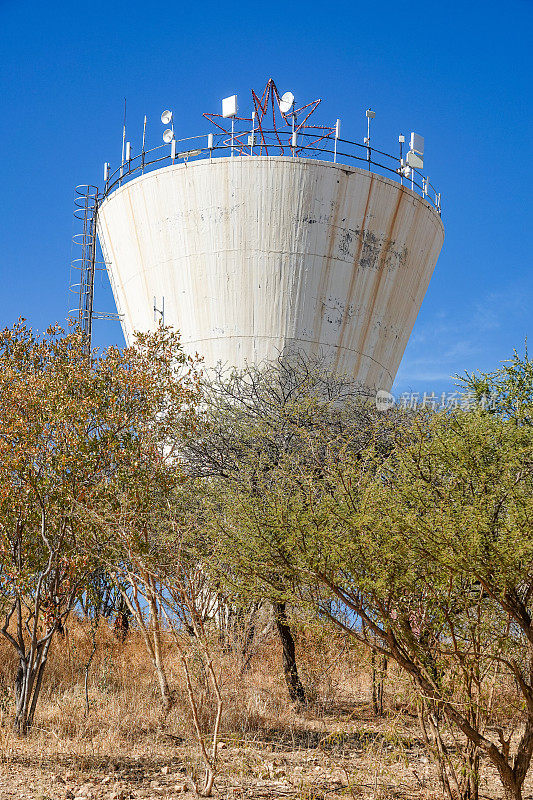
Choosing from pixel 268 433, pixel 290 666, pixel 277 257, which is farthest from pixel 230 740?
pixel 277 257

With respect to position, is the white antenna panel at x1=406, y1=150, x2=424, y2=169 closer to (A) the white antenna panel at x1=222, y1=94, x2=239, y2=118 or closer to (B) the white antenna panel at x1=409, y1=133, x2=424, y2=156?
(B) the white antenna panel at x1=409, y1=133, x2=424, y2=156

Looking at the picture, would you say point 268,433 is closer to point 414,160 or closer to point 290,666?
point 290,666

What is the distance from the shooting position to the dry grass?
8.96m

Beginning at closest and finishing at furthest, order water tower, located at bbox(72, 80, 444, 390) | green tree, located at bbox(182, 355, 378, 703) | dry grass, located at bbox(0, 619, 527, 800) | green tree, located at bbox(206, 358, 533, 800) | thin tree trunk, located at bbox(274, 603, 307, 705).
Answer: green tree, located at bbox(206, 358, 533, 800) → dry grass, located at bbox(0, 619, 527, 800) → green tree, located at bbox(182, 355, 378, 703) → thin tree trunk, located at bbox(274, 603, 307, 705) → water tower, located at bbox(72, 80, 444, 390)

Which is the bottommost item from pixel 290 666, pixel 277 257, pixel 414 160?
pixel 290 666

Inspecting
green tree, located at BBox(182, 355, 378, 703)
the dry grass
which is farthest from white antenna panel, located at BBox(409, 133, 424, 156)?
the dry grass

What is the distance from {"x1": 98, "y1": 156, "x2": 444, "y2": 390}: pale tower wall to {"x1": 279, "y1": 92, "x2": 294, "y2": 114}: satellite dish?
7.31 ft

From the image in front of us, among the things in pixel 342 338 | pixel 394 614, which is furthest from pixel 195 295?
pixel 394 614

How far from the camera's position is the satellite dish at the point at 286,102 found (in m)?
21.8

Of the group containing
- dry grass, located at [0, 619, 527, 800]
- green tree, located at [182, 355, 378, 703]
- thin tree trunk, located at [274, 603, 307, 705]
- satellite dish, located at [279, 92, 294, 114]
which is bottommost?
dry grass, located at [0, 619, 527, 800]

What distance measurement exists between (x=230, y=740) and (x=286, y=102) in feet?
57.8

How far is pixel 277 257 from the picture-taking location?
67.2ft

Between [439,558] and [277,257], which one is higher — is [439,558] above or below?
below

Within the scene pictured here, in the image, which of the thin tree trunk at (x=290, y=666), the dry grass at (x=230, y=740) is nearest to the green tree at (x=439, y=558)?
the dry grass at (x=230, y=740)
